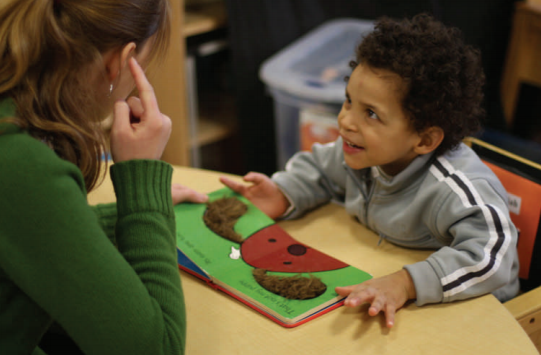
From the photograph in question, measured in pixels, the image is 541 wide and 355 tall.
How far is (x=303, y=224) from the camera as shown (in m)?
1.09

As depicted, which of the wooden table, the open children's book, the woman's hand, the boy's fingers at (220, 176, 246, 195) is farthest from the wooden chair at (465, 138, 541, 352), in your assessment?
the woman's hand

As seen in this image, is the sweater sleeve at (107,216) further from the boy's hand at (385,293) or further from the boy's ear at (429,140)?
the boy's ear at (429,140)

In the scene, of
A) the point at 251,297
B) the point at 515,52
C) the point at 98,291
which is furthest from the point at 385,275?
the point at 515,52

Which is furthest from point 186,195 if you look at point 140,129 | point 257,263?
point 140,129

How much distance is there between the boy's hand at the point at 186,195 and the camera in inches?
42.1

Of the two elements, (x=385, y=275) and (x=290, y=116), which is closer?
(x=385, y=275)

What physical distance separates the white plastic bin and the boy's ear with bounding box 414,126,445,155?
0.86m

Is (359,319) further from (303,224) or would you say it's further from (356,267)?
(303,224)

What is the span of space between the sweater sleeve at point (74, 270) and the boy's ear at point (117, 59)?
16 centimetres

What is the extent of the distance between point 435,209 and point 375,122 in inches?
7.0

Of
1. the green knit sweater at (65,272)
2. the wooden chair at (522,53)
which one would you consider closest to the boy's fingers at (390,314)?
the green knit sweater at (65,272)

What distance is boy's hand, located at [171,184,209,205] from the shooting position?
1068 mm

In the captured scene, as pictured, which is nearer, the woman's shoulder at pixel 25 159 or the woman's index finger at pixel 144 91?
the woman's shoulder at pixel 25 159

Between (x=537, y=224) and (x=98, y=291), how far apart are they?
0.78 meters
